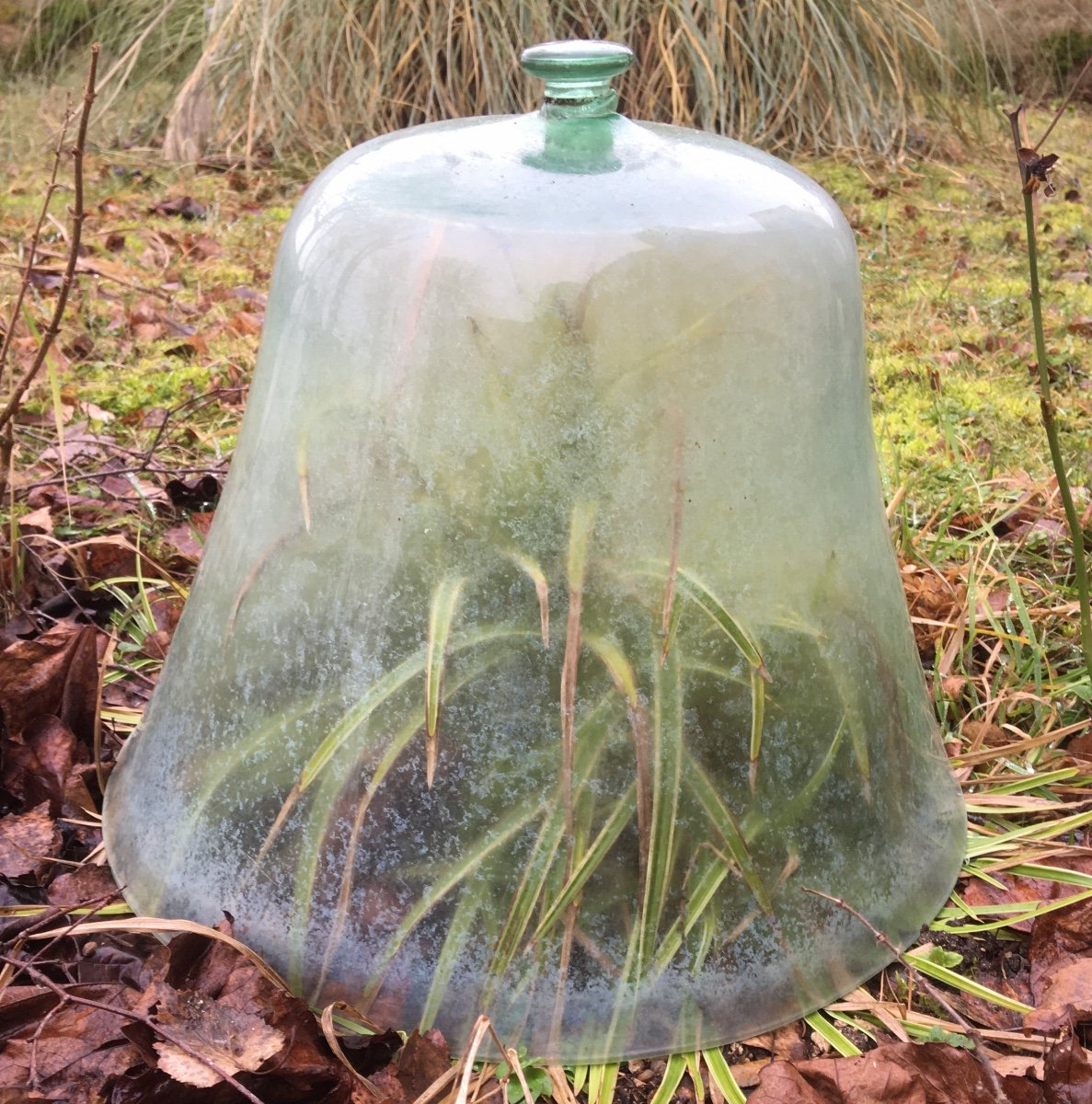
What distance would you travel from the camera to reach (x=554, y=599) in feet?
3.76

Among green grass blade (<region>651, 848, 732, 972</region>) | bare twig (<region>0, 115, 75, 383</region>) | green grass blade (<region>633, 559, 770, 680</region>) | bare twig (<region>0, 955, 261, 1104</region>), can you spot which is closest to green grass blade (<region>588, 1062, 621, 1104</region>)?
green grass blade (<region>651, 848, 732, 972</region>)

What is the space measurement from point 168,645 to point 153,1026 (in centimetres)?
86

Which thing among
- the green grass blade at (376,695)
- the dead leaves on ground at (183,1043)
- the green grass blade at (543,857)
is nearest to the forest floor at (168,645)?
the dead leaves on ground at (183,1043)

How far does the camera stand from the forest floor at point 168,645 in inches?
47.1

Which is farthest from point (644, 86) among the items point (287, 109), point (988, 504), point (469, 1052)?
point (469, 1052)

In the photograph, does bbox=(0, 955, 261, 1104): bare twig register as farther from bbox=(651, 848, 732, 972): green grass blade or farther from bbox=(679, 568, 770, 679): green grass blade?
bbox=(679, 568, 770, 679): green grass blade

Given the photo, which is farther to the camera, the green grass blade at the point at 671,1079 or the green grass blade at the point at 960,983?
the green grass blade at the point at 960,983

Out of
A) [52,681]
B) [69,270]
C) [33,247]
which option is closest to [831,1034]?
[52,681]

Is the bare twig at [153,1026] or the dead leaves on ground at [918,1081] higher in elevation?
the bare twig at [153,1026]

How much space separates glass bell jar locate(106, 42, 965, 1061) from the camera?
3.70 feet

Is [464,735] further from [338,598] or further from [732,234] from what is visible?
[732,234]

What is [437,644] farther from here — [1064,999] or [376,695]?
[1064,999]

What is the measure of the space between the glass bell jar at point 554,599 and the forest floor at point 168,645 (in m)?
0.08

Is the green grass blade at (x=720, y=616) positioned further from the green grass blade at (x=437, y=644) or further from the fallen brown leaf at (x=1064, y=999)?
the fallen brown leaf at (x=1064, y=999)
